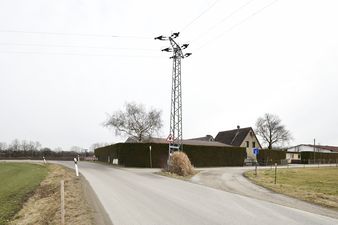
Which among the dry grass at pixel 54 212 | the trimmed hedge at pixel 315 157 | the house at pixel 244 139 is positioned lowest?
the trimmed hedge at pixel 315 157

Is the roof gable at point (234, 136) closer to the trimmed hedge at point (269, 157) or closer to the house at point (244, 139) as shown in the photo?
the house at point (244, 139)

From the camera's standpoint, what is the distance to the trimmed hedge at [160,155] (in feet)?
132

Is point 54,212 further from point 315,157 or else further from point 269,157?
point 315,157

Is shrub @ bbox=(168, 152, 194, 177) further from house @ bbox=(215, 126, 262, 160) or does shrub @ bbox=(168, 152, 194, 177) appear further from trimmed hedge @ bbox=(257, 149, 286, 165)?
house @ bbox=(215, 126, 262, 160)

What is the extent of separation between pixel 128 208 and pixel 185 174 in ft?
58.1

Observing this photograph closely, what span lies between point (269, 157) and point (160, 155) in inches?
1277

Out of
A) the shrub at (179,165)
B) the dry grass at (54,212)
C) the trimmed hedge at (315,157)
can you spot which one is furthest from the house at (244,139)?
the dry grass at (54,212)

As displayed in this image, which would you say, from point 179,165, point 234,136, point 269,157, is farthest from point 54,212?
point 234,136

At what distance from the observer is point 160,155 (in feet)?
136

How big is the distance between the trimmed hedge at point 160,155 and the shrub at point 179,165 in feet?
13.8

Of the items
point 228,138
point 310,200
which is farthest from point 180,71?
point 228,138

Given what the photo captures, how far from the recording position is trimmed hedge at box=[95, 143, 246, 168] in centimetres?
4028

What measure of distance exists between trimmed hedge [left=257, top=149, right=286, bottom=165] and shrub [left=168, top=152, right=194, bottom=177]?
122 feet

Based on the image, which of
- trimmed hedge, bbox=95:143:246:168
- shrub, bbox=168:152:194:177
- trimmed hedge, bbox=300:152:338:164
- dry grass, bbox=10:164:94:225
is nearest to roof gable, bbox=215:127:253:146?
trimmed hedge, bbox=300:152:338:164
